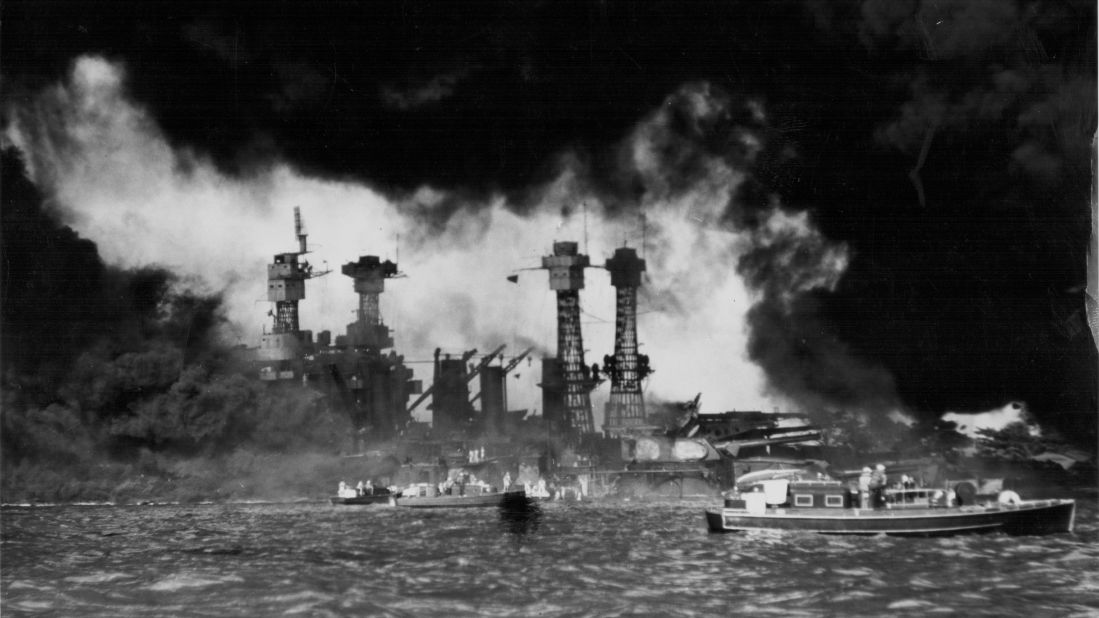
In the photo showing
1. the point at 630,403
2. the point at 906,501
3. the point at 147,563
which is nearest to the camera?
the point at 147,563

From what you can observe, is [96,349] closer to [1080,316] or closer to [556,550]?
[556,550]

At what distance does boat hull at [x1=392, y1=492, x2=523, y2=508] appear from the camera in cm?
2984

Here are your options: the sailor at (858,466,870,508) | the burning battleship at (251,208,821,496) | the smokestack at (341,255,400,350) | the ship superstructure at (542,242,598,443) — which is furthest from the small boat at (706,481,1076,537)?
the smokestack at (341,255,400,350)

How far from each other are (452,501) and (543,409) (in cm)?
503

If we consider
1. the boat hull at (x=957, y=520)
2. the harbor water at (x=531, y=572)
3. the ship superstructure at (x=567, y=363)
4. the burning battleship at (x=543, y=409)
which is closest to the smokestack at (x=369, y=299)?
the burning battleship at (x=543, y=409)

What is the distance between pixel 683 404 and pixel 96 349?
14.6 m

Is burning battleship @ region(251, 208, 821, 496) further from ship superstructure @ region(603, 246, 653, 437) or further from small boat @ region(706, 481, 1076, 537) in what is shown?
small boat @ region(706, 481, 1076, 537)

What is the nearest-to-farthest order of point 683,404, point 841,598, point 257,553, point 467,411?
1. point 841,598
2. point 257,553
3. point 683,404
4. point 467,411

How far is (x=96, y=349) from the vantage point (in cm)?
2645

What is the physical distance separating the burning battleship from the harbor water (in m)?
4.09

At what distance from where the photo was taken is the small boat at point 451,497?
2986cm

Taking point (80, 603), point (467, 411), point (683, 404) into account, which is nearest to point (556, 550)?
point (80, 603)

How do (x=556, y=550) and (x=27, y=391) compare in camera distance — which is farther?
(x=27, y=391)

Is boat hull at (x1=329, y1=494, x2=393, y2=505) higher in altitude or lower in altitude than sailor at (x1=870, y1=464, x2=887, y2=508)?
lower
